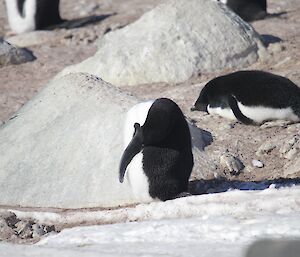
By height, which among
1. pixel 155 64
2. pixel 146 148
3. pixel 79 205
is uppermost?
pixel 146 148

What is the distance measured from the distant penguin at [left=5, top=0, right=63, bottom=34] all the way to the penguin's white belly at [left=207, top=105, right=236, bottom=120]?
220 inches

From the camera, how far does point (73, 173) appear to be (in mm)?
6129

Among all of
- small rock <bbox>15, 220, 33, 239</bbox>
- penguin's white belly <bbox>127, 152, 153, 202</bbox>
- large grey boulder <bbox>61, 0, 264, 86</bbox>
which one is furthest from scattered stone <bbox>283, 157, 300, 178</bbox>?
large grey boulder <bbox>61, 0, 264, 86</bbox>

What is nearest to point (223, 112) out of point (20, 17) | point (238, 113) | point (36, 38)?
point (238, 113)

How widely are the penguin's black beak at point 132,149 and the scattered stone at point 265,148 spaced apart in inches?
51.2

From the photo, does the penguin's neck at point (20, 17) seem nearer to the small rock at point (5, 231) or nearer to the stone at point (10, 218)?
the stone at point (10, 218)

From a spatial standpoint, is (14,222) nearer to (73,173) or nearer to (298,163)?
(73,173)

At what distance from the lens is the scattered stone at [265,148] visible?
256 inches

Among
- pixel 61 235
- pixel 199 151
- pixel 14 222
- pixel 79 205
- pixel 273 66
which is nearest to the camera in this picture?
pixel 61 235

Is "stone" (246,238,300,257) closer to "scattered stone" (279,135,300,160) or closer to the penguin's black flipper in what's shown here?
"scattered stone" (279,135,300,160)

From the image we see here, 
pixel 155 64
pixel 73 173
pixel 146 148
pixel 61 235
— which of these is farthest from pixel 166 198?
pixel 155 64

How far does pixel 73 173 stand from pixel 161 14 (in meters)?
3.45

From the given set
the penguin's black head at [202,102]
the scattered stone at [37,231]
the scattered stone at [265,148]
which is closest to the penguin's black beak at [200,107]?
the penguin's black head at [202,102]

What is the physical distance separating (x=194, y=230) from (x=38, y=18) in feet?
29.1
